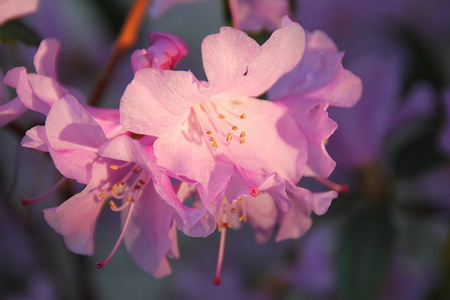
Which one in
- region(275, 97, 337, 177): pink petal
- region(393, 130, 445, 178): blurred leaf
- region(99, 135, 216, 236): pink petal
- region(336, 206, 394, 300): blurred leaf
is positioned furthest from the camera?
region(393, 130, 445, 178): blurred leaf

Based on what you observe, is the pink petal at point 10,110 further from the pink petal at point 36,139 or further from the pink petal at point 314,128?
the pink petal at point 314,128

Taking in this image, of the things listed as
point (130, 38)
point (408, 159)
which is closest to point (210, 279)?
point (408, 159)

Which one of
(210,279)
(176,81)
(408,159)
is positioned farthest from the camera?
(210,279)

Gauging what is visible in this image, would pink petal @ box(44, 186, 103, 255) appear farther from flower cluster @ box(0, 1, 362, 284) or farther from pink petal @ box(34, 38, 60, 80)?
pink petal @ box(34, 38, 60, 80)

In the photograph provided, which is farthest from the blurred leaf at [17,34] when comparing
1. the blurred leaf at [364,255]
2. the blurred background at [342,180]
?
the blurred leaf at [364,255]

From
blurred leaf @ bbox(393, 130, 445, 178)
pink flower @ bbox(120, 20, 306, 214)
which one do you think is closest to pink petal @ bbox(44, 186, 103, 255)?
pink flower @ bbox(120, 20, 306, 214)

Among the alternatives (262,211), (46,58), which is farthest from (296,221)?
(46,58)

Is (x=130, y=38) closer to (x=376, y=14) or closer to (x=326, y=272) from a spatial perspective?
(x=326, y=272)
